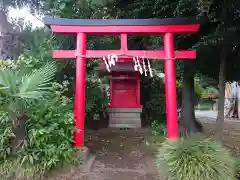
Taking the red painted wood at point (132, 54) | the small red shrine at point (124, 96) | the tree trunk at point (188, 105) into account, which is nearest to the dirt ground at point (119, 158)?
the tree trunk at point (188, 105)

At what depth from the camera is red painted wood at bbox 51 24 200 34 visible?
252 inches

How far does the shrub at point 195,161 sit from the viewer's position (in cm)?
439

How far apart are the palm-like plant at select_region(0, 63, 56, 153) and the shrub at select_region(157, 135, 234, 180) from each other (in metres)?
2.50

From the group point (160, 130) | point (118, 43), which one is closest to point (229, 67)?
point (160, 130)

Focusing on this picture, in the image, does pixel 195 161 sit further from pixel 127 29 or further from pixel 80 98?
pixel 127 29

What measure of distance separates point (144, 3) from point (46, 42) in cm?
309

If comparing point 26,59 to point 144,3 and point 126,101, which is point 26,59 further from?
point 126,101

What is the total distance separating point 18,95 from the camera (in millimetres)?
4941

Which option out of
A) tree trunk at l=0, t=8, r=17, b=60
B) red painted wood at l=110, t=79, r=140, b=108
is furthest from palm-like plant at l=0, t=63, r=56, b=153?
red painted wood at l=110, t=79, r=140, b=108

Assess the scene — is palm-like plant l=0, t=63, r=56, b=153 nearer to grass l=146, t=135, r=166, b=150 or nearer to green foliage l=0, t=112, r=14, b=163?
green foliage l=0, t=112, r=14, b=163

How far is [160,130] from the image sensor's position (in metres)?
9.37

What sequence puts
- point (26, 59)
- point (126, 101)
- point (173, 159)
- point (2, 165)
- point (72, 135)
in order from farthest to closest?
point (126, 101), point (26, 59), point (72, 135), point (2, 165), point (173, 159)

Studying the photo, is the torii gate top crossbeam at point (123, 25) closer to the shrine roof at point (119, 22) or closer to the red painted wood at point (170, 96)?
the shrine roof at point (119, 22)

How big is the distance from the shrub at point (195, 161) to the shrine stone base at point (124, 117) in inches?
279
